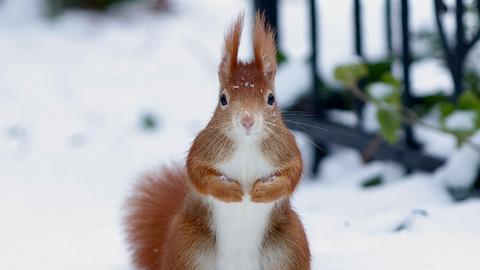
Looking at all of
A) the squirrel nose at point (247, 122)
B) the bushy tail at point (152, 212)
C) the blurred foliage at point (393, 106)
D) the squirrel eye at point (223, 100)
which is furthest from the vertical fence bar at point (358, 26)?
the squirrel nose at point (247, 122)

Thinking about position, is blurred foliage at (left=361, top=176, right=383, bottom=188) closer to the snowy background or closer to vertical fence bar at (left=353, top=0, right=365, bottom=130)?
the snowy background

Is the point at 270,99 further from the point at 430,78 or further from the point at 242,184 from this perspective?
→ the point at 430,78

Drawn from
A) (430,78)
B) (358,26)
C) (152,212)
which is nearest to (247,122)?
(152,212)

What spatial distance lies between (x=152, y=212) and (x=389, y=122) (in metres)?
1.23

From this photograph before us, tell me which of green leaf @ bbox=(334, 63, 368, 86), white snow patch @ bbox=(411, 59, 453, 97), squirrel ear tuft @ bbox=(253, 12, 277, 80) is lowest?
white snow patch @ bbox=(411, 59, 453, 97)

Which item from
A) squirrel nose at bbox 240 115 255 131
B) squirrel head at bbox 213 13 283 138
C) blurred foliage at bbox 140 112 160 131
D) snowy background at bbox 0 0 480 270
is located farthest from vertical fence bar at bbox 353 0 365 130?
squirrel nose at bbox 240 115 255 131

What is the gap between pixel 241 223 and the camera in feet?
7.10

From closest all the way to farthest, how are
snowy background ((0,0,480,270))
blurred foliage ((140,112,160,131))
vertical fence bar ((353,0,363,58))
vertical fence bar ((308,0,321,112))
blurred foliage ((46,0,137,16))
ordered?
1. snowy background ((0,0,480,270))
2. vertical fence bar ((353,0,363,58))
3. vertical fence bar ((308,0,321,112))
4. blurred foliage ((140,112,160,131))
5. blurred foliage ((46,0,137,16))

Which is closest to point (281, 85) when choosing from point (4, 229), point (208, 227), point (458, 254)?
point (4, 229)

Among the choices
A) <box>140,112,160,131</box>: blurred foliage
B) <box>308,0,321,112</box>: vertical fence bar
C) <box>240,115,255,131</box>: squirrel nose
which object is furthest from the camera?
<box>140,112,160,131</box>: blurred foliage

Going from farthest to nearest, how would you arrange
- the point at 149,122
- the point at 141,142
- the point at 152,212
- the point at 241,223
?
the point at 149,122 → the point at 141,142 → the point at 152,212 → the point at 241,223

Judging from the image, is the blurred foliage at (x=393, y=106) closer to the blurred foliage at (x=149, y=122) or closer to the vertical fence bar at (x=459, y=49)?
the vertical fence bar at (x=459, y=49)

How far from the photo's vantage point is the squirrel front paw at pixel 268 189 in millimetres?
2100

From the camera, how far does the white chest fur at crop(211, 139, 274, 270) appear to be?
2135 mm
